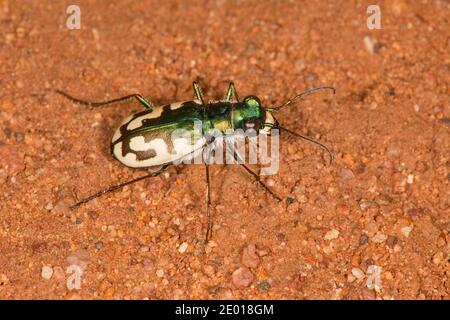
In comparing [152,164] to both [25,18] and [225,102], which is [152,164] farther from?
[25,18]

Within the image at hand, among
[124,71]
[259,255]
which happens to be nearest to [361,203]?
Answer: [259,255]

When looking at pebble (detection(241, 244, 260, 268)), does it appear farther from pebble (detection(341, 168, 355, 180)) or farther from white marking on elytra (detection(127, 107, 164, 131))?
white marking on elytra (detection(127, 107, 164, 131))

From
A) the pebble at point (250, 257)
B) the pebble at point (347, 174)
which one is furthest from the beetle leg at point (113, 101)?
the pebble at point (347, 174)

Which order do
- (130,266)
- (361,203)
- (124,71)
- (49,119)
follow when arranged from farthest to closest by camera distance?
(124,71), (49,119), (361,203), (130,266)

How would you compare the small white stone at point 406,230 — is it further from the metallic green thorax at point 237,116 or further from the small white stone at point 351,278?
the metallic green thorax at point 237,116

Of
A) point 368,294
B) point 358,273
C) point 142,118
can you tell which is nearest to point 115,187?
point 142,118
